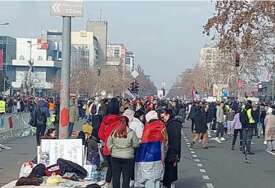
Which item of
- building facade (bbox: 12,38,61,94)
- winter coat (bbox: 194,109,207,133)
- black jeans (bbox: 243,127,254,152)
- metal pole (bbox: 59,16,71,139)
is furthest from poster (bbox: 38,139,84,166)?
building facade (bbox: 12,38,61,94)

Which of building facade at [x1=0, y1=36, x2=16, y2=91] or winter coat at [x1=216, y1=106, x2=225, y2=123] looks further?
building facade at [x1=0, y1=36, x2=16, y2=91]

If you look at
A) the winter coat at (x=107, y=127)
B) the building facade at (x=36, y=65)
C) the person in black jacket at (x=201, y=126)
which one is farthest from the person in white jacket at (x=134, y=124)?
the building facade at (x=36, y=65)

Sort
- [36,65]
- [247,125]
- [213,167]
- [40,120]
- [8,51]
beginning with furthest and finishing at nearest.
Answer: [8,51], [36,65], [247,125], [40,120], [213,167]

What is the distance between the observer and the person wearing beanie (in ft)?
41.9

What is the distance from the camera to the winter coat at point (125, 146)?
41.3ft

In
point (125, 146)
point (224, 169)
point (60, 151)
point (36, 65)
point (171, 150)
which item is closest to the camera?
point (125, 146)

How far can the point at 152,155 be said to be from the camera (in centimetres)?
1276

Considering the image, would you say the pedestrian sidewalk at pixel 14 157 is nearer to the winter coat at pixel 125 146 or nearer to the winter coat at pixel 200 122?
the winter coat at pixel 125 146

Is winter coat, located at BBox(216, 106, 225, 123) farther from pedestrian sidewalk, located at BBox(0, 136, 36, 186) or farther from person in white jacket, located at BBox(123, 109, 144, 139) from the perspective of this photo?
person in white jacket, located at BBox(123, 109, 144, 139)

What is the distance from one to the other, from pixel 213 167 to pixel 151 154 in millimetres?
7592

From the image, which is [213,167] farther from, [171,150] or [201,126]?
[201,126]

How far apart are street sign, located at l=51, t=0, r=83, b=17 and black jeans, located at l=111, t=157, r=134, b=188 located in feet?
9.03

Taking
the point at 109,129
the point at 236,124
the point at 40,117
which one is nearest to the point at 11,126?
the point at 40,117

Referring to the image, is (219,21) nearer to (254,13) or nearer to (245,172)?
(254,13)
